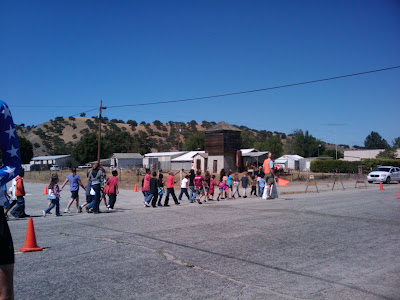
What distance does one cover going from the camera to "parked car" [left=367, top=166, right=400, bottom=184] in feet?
115

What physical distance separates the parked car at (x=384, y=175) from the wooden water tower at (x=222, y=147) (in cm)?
2786

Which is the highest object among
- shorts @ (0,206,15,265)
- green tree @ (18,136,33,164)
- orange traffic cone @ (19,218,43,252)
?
green tree @ (18,136,33,164)

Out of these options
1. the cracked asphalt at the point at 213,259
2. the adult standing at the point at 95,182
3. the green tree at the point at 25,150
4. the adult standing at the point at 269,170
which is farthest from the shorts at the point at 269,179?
the green tree at the point at 25,150

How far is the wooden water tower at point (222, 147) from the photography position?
61572 millimetres

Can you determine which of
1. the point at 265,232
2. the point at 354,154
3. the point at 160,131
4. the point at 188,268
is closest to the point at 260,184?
the point at 265,232

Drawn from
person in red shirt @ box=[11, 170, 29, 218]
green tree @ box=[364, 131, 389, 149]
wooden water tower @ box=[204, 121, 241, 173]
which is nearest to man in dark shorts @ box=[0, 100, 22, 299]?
person in red shirt @ box=[11, 170, 29, 218]

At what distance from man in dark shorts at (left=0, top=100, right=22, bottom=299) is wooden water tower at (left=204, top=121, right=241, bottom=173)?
5839 cm

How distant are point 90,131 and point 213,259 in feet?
418

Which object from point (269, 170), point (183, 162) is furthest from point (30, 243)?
point (183, 162)

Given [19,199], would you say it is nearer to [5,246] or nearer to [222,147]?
[5,246]

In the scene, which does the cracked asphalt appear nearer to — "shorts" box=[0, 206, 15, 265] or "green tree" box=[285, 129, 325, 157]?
"shorts" box=[0, 206, 15, 265]

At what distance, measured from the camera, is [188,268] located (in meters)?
6.66

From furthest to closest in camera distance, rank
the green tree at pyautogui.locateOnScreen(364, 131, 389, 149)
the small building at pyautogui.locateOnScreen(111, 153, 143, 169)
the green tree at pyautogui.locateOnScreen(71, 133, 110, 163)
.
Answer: the green tree at pyautogui.locateOnScreen(364, 131, 389, 149) → the green tree at pyautogui.locateOnScreen(71, 133, 110, 163) → the small building at pyautogui.locateOnScreen(111, 153, 143, 169)

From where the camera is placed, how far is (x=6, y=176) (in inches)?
104
